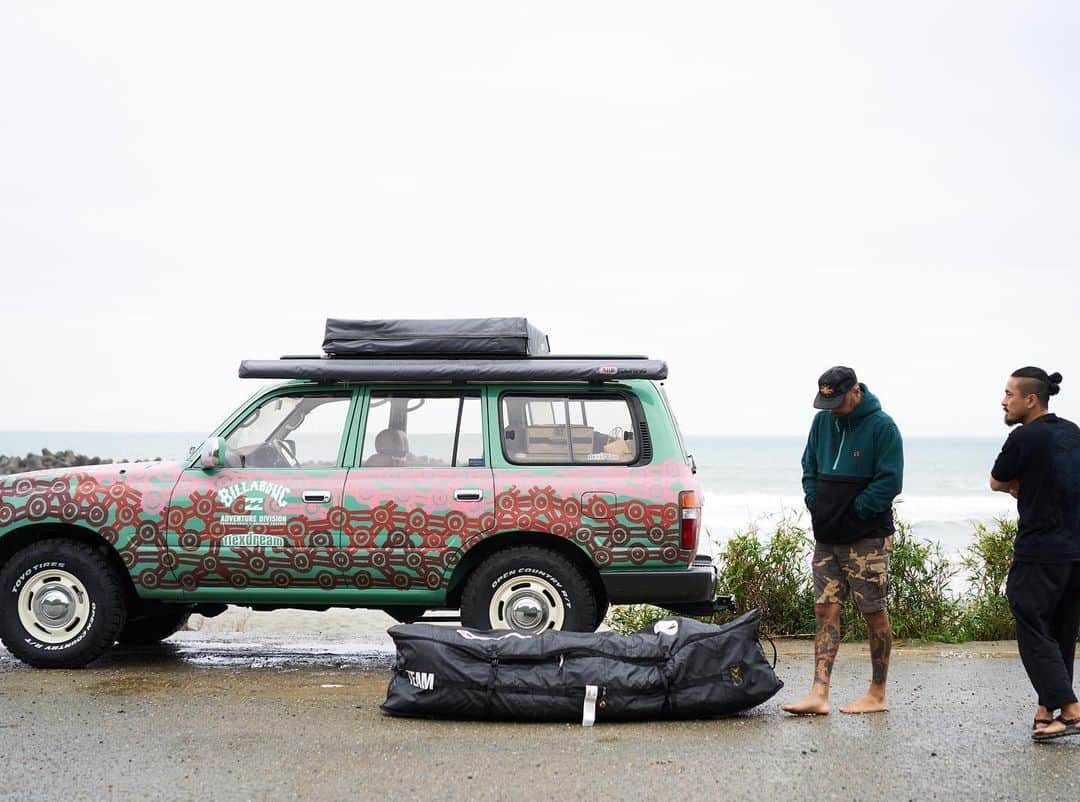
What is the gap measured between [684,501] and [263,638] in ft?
14.9

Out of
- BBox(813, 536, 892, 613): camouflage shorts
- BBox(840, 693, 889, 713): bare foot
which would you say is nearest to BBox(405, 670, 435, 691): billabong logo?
BBox(813, 536, 892, 613): camouflage shorts

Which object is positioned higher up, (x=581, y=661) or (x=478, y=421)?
(x=478, y=421)

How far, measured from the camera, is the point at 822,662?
6859mm

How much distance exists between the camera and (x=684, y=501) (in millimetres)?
7930

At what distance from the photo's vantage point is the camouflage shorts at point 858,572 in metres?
6.77

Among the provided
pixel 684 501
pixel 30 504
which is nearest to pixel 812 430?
pixel 684 501

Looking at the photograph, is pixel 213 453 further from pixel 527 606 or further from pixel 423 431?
pixel 527 606

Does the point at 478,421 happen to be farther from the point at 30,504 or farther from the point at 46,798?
the point at 46,798

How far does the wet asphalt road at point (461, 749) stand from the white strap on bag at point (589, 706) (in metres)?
0.06

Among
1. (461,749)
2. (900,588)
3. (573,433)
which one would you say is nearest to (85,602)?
(573,433)

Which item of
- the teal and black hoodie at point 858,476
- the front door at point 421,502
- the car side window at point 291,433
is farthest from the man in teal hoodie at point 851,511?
the car side window at point 291,433

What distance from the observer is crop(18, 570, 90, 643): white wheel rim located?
823 cm

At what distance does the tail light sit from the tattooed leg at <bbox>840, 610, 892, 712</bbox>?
1341mm

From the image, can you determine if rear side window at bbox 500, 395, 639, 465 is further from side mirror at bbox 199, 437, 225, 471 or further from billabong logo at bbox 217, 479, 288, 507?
side mirror at bbox 199, 437, 225, 471
